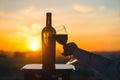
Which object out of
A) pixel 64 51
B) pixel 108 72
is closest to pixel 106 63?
pixel 108 72

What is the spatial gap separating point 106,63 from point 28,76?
62 cm

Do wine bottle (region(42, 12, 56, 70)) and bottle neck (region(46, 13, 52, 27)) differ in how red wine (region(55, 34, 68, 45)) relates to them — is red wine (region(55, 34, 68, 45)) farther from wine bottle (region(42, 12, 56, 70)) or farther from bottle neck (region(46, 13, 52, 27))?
bottle neck (region(46, 13, 52, 27))

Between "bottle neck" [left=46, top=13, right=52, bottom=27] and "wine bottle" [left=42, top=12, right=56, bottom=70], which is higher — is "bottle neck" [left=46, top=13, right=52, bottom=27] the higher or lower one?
the higher one

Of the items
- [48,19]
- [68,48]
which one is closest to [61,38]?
[68,48]

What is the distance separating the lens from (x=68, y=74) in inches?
114

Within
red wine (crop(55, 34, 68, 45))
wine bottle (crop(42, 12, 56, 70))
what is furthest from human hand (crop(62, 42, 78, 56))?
wine bottle (crop(42, 12, 56, 70))

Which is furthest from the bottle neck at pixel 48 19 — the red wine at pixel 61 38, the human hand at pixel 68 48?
the human hand at pixel 68 48

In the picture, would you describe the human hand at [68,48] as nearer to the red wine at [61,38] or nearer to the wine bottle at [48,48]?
the red wine at [61,38]

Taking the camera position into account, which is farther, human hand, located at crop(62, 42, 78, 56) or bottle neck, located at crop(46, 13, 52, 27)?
bottle neck, located at crop(46, 13, 52, 27)

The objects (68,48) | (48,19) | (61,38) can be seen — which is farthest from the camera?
(48,19)

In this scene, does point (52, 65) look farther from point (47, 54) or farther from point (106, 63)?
point (106, 63)

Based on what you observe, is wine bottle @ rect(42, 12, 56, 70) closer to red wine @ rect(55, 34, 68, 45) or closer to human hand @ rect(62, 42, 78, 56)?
red wine @ rect(55, 34, 68, 45)

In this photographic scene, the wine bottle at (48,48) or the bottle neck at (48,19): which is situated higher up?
the bottle neck at (48,19)

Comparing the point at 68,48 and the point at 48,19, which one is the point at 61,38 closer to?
the point at 68,48
